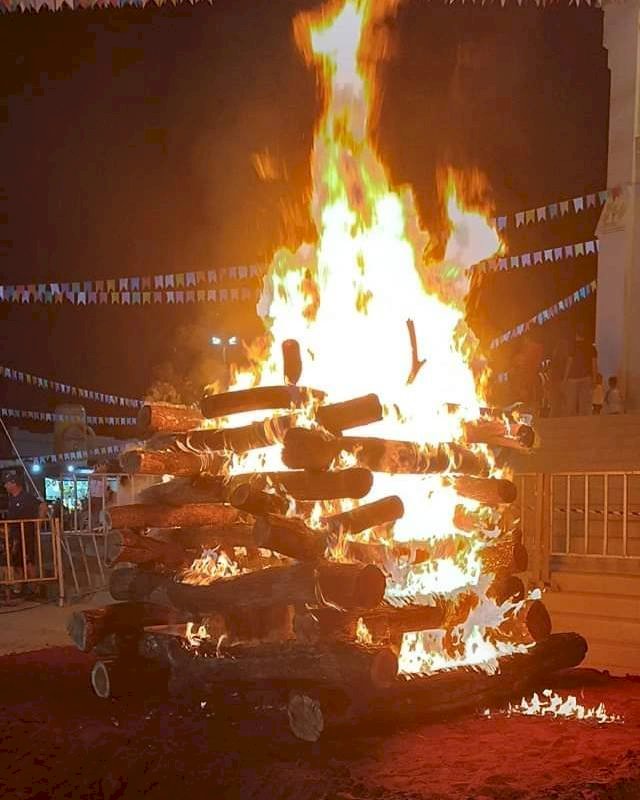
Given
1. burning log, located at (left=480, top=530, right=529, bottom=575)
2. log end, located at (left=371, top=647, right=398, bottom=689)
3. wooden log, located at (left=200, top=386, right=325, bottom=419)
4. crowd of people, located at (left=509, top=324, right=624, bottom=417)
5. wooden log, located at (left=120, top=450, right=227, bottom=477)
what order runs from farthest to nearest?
crowd of people, located at (left=509, top=324, right=624, bottom=417) < burning log, located at (left=480, top=530, right=529, bottom=575) < wooden log, located at (left=120, top=450, right=227, bottom=477) < wooden log, located at (left=200, top=386, right=325, bottom=419) < log end, located at (left=371, top=647, right=398, bottom=689)

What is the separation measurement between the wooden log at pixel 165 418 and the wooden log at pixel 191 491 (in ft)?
1.51

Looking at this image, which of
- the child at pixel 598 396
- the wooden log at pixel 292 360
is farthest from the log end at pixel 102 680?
the child at pixel 598 396

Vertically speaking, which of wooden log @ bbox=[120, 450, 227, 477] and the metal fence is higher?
wooden log @ bbox=[120, 450, 227, 477]

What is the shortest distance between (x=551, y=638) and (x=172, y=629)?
122 inches

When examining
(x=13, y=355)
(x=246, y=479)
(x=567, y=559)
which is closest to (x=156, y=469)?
(x=246, y=479)

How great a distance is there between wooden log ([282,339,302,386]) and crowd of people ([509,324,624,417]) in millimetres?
11126

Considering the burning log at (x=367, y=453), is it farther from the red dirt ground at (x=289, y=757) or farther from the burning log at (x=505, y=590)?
the red dirt ground at (x=289, y=757)

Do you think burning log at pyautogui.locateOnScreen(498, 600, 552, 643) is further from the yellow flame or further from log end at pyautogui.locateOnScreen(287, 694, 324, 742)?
log end at pyautogui.locateOnScreen(287, 694, 324, 742)

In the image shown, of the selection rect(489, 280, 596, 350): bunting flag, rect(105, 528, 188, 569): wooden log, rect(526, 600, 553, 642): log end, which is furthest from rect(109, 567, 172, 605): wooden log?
rect(489, 280, 596, 350): bunting flag

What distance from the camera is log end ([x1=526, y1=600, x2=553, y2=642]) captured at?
7109mm

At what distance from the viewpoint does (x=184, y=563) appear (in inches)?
288

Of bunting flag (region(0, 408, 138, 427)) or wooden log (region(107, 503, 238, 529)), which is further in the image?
bunting flag (region(0, 408, 138, 427))

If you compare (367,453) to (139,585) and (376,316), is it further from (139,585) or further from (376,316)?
(139,585)

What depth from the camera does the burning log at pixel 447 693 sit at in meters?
5.43
